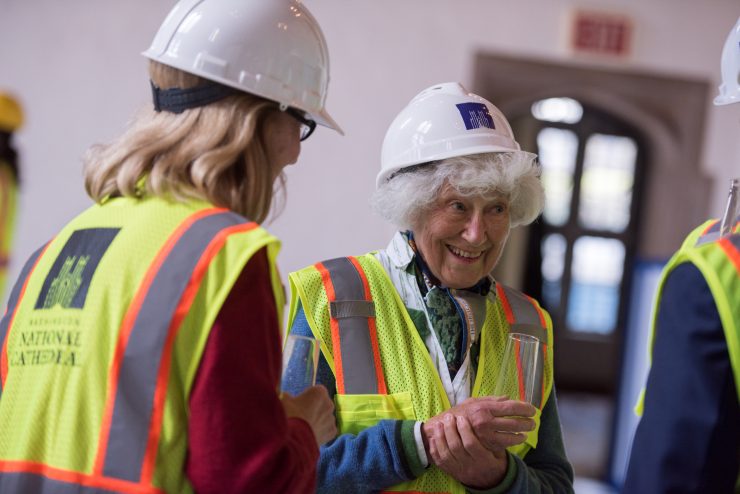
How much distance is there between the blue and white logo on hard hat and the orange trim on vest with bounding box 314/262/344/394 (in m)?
0.51

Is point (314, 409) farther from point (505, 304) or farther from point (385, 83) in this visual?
point (385, 83)

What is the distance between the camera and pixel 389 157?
231 centimetres

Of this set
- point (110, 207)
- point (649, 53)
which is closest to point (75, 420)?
point (110, 207)

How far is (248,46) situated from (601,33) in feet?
15.9

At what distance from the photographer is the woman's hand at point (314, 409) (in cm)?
147

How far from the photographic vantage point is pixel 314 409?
1.49 metres

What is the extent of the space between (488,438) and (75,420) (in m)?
0.89

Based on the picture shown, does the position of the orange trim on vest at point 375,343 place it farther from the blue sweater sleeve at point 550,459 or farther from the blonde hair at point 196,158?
the blonde hair at point 196,158

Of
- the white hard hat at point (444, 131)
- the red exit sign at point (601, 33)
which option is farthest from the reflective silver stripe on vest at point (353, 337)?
the red exit sign at point (601, 33)

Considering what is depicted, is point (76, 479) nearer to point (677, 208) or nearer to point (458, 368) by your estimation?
point (458, 368)

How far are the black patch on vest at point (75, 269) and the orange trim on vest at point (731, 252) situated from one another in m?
0.94

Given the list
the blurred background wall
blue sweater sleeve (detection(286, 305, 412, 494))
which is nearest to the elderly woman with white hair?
blue sweater sleeve (detection(286, 305, 412, 494))

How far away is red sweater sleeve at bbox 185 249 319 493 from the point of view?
1.26 meters

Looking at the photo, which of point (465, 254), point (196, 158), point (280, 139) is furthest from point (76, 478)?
point (465, 254)
